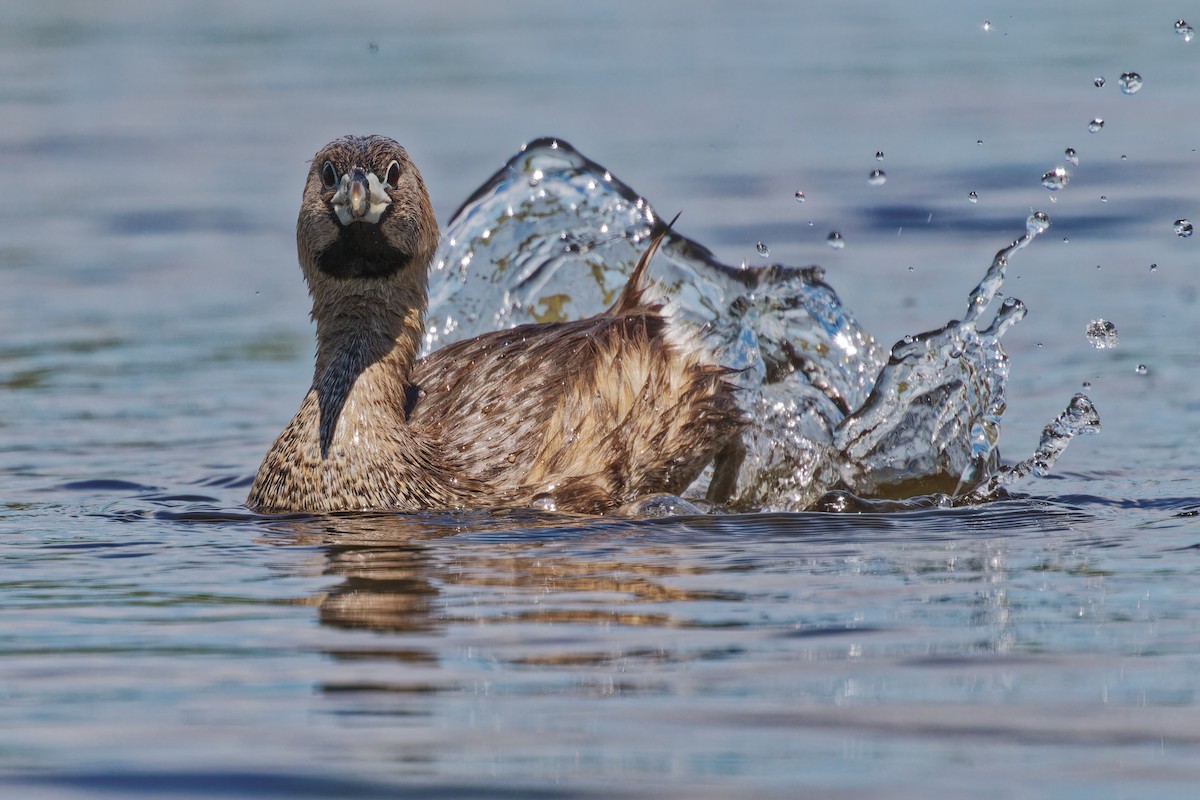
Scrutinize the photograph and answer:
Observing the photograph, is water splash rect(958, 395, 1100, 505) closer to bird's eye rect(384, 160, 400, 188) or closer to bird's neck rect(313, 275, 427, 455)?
bird's neck rect(313, 275, 427, 455)

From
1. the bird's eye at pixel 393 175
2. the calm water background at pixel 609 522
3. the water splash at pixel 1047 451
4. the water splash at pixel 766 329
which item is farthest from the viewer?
the water splash at pixel 766 329

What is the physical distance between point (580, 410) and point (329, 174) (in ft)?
4.48

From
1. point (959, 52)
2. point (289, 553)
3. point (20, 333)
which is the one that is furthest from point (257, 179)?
point (289, 553)

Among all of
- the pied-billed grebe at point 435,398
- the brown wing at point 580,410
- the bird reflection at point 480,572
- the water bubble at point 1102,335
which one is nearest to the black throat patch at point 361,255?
the pied-billed grebe at point 435,398

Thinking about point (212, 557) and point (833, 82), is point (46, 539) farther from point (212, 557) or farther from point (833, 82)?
point (833, 82)

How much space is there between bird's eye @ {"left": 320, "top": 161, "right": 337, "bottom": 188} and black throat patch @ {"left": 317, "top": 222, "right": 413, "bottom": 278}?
18 cm

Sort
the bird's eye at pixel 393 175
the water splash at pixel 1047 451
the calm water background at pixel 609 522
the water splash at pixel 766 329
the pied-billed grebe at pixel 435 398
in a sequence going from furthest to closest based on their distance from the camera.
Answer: the water splash at pixel 766 329
the bird's eye at pixel 393 175
the water splash at pixel 1047 451
the pied-billed grebe at pixel 435 398
the calm water background at pixel 609 522

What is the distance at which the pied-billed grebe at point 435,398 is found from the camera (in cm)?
793

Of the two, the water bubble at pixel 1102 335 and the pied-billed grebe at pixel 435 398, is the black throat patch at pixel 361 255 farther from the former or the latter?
the water bubble at pixel 1102 335

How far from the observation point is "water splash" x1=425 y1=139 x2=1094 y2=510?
8555 millimetres

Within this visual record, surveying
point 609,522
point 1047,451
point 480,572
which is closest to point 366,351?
point 609,522

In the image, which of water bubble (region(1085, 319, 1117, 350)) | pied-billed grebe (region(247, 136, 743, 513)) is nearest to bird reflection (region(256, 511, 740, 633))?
pied-billed grebe (region(247, 136, 743, 513))

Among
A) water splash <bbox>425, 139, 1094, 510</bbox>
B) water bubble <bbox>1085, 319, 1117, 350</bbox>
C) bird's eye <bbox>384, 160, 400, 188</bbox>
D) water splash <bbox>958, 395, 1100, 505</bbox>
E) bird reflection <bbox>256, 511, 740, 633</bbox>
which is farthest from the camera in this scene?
water bubble <bbox>1085, 319, 1117, 350</bbox>

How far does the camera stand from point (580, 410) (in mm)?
8305
